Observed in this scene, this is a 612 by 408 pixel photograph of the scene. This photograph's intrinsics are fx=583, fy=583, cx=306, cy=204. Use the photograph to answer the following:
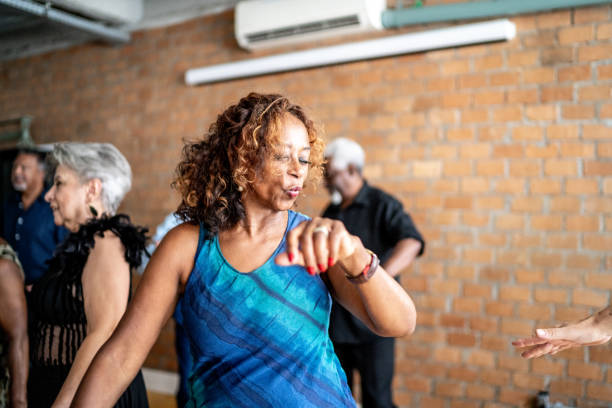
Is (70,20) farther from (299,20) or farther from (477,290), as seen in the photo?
(477,290)

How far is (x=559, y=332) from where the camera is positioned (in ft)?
4.99

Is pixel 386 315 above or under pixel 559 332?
above

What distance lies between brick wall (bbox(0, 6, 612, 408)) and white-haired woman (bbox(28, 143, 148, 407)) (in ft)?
6.93

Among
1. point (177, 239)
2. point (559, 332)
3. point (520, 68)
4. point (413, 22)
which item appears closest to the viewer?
point (177, 239)

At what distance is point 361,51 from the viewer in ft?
12.2

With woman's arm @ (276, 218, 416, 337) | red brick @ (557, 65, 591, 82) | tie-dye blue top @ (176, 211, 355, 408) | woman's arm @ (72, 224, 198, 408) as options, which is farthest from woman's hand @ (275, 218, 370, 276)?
red brick @ (557, 65, 591, 82)

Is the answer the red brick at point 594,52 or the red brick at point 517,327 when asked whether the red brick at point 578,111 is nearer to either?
the red brick at point 594,52

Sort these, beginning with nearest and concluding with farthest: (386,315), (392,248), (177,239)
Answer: (386,315) < (177,239) < (392,248)

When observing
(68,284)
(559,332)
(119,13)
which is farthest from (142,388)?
(119,13)

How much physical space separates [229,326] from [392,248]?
1.90m

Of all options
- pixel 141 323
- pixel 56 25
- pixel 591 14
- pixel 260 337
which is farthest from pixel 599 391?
pixel 56 25

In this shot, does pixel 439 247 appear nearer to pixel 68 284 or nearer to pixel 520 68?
pixel 520 68

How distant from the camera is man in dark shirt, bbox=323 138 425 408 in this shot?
9.70ft

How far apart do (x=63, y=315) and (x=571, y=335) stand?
4.92 feet
